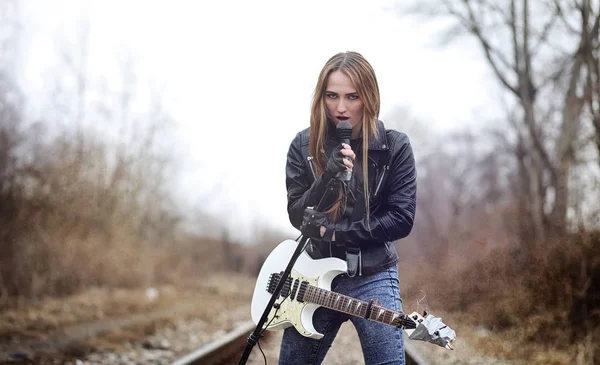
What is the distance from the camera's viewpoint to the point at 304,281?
2621 millimetres

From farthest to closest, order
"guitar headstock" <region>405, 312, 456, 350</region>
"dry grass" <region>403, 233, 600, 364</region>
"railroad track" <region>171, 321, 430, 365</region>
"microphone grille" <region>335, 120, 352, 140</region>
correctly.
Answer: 1. "dry grass" <region>403, 233, 600, 364</region>
2. "railroad track" <region>171, 321, 430, 365</region>
3. "microphone grille" <region>335, 120, 352, 140</region>
4. "guitar headstock" <region>405, 312, 456, 350</region>

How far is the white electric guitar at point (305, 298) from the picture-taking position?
2.53m

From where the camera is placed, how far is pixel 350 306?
100 inches

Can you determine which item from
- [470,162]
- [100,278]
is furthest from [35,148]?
[470,162]

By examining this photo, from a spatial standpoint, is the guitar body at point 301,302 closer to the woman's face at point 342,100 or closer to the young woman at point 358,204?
the young woman at point 358,204

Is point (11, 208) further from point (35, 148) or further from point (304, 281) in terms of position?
point (304, 281)

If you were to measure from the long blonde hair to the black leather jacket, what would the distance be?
0.14 ft

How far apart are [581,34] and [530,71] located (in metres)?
2.88

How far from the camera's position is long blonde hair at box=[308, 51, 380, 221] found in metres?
2.55

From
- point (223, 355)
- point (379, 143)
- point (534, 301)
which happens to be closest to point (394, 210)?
point (379, 143)

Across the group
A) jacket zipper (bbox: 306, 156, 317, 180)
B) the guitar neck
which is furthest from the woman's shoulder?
the guitar neck

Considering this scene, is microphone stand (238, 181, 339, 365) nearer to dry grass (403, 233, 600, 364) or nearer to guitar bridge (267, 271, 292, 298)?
guitar bridge (267, 271, 292, 298)

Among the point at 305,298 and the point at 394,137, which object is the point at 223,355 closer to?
the point at 305,298

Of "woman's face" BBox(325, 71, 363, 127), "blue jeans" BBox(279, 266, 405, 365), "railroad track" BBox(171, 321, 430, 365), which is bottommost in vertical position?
"railroad track" BBox(171, 321, 430, 365)
